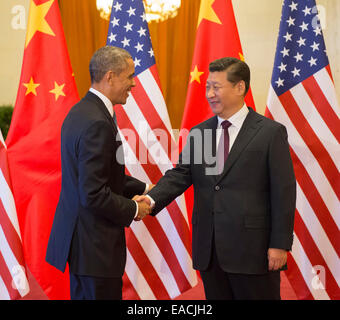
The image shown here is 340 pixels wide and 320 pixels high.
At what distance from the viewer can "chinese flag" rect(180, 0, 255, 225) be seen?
10.4 feet

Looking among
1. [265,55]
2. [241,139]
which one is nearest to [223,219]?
[241,139]

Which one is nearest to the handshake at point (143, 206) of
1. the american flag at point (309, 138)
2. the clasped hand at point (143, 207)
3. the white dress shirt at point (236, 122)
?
the clasped hand at point (143, 207)

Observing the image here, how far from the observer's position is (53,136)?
2.99 m

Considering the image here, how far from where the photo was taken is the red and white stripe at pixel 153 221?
10.2ft

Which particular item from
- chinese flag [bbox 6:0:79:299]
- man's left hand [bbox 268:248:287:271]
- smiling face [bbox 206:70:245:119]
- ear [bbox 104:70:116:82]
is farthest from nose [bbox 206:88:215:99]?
chinese flag [bbox 6:0:79:299]

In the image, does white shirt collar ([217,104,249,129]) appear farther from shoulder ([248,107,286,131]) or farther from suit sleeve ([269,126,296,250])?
suit sleeve ([269,126,296,250])

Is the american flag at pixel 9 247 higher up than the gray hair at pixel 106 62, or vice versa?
the gray hair at pixel 106 62

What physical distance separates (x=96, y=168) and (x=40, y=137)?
1.15 meters

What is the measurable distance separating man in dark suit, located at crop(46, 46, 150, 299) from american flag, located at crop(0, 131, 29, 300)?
794mm

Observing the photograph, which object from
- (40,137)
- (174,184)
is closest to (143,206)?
(174,184)

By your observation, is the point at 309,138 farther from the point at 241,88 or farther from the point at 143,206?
the point at 143,206

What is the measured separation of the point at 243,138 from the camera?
2.13 meters

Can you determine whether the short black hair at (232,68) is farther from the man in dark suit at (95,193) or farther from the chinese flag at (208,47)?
the chinese flag at (208,47)

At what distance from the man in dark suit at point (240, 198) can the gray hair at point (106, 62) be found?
46 cm
